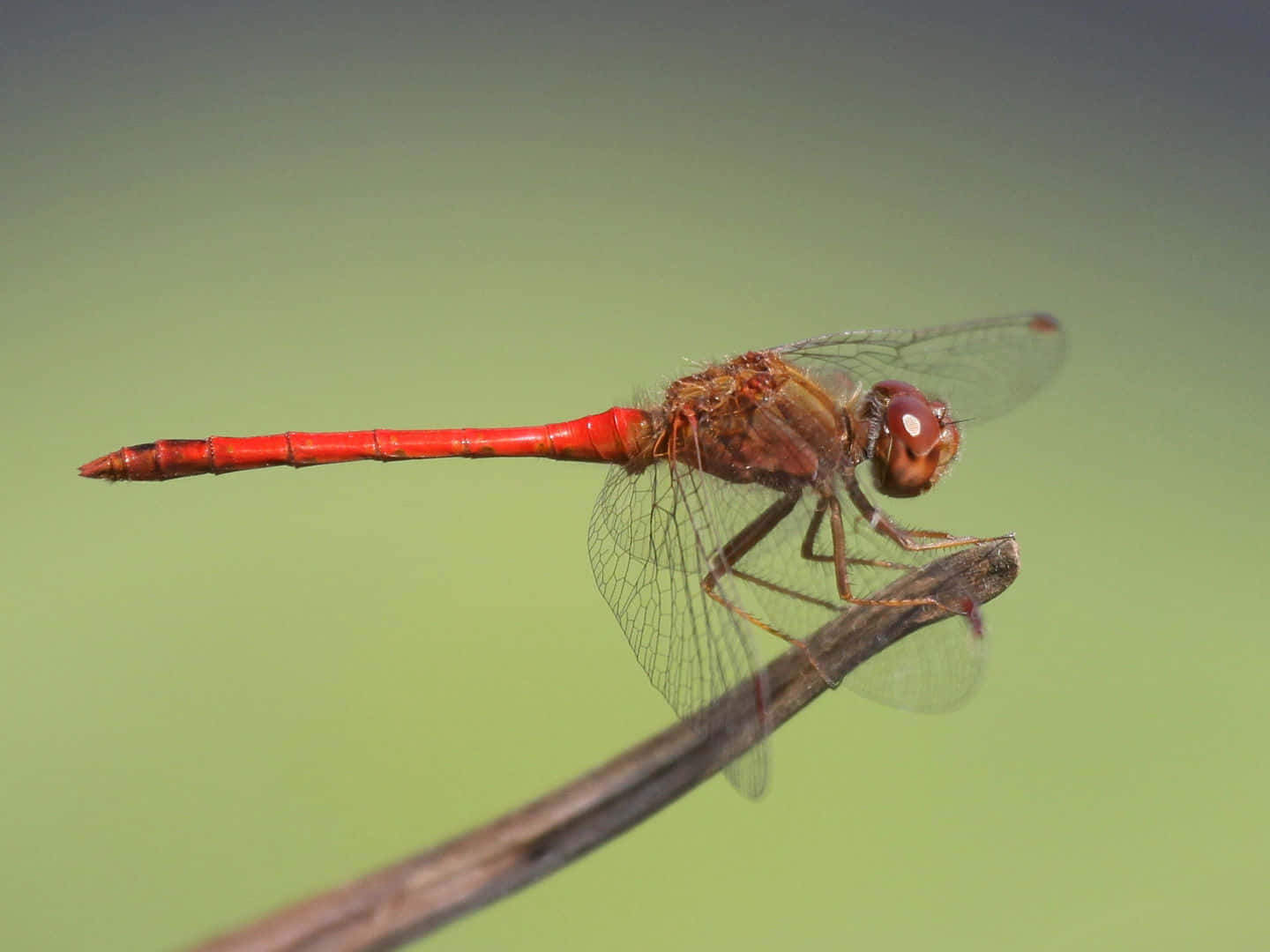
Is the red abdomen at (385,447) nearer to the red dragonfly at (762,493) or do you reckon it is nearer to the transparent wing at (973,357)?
the red dragonfly at (762,493)

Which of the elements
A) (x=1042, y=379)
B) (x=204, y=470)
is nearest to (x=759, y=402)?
(x=1042, y=379)

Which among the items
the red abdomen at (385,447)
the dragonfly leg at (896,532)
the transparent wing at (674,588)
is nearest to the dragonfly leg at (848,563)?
the dragonfly leg at (896,532)

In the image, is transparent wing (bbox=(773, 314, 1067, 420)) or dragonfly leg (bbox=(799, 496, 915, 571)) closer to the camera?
dragonfly leg (bbox=(799, 496, 915, 571))

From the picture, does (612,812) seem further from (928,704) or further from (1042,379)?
(1042,379)

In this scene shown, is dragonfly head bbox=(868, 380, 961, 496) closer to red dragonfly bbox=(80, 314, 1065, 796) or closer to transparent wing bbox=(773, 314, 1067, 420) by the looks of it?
red dragonfly bbox=(80, 314, 1065, 796)

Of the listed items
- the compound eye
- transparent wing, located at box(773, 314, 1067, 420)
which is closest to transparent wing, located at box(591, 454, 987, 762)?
the compound eye

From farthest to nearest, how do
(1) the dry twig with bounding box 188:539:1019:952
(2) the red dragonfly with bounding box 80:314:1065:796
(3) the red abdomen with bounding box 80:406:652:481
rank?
(3) the red abdomen with bounding box 80:406:652:481
(2) the red dragonfly with bounding box 80:314:1065:796
(1) the dry twig with bounding box 188:539:1019:952

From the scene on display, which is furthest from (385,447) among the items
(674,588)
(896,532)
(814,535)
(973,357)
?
(973,357)
